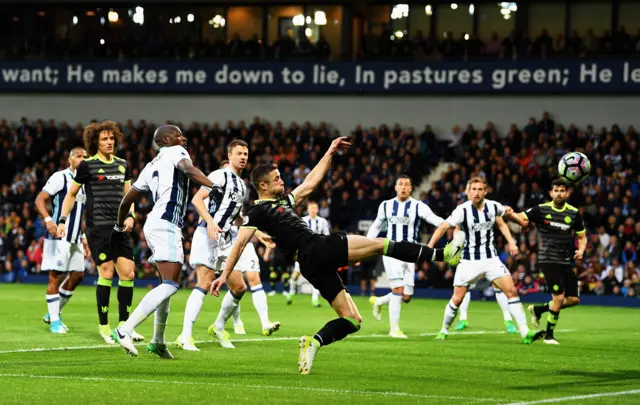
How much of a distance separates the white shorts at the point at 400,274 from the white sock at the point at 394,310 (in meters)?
0.25

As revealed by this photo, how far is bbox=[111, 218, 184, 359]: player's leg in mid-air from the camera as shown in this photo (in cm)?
1172

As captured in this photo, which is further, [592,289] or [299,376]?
[592,289]

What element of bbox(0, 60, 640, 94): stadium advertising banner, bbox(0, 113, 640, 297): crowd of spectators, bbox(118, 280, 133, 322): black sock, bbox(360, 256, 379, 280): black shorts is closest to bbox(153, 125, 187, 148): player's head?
bbox(118, 280, 133, 322): black sock

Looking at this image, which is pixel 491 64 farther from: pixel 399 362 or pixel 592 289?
pixel 399 362

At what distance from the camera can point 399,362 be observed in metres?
12.6

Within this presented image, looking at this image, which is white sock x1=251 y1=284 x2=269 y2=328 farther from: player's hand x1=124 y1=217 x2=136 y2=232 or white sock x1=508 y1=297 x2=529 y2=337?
white sock x1=508 y1=297 x2=529 y2=337

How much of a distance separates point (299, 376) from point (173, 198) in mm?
2590

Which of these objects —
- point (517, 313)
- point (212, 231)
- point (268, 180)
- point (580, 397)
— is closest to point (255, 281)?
point (212, 231)

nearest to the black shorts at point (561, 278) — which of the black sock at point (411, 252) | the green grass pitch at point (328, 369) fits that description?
the green grass pitch at point (328, 369)

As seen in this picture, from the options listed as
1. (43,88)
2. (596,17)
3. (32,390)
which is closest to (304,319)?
(32,390)

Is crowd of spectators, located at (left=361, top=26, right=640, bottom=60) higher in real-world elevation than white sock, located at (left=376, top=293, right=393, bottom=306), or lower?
higher

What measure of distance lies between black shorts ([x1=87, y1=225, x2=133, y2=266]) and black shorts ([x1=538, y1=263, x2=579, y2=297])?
242 inches

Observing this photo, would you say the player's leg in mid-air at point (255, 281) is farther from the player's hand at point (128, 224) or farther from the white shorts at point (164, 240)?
the white shorts at point (164, 240)

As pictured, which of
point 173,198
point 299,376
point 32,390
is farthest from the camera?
point 173,198
